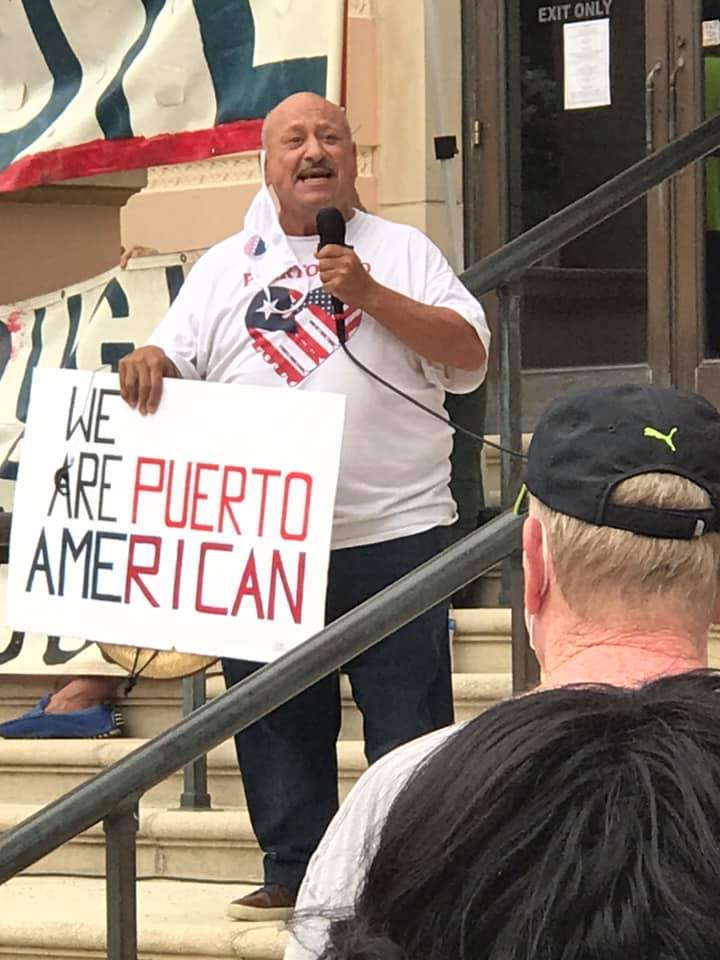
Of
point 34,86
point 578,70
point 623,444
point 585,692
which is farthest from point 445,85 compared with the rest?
point 585,692

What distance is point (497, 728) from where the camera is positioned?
1143 mm

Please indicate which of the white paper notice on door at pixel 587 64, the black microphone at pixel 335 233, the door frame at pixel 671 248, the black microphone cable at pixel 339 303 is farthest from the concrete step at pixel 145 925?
the white paper notice on door at pixel 587 64

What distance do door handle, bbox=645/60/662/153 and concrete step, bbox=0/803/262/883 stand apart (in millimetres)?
2965

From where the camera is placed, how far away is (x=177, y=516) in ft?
13.1

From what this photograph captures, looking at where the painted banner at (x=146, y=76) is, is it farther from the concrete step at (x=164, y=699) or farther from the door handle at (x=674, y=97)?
the door handle at (x=674, y=97)

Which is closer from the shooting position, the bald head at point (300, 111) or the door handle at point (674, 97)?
the bald head at point (300, 111)

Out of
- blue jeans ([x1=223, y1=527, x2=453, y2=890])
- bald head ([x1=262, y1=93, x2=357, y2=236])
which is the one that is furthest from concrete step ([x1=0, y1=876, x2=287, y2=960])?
bald head ([x1=262, y1=93, x2=357, y2=236])

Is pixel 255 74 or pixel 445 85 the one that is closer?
pixel 255 74

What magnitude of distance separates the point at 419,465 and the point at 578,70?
134 inches

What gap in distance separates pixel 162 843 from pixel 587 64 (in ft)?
11.4

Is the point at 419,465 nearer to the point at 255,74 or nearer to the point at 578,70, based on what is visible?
the point at 255,74

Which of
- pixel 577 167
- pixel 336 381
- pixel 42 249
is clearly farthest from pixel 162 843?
pixel 577 167

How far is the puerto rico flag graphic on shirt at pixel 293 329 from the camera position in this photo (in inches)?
152

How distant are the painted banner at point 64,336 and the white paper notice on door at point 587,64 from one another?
6.61 ft
